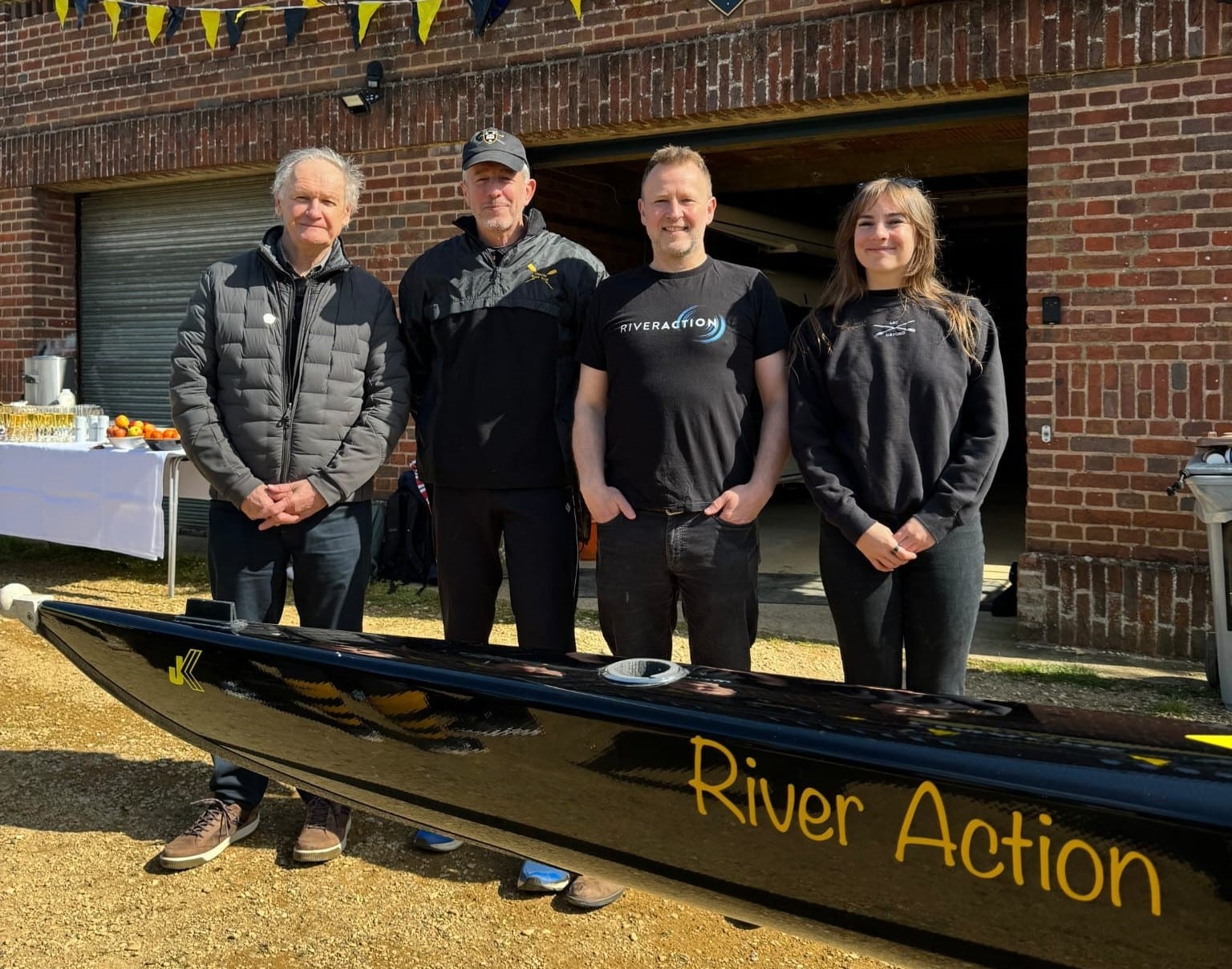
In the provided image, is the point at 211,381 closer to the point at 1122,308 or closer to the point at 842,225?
the point at 842,225

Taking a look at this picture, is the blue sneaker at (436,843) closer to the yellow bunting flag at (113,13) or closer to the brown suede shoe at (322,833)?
the brown suede shoe at (322,833)

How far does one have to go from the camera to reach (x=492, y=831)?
232cm

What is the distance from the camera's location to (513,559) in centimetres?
318

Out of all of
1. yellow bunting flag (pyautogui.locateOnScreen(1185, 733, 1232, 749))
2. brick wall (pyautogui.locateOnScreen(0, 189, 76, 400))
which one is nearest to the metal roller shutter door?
→ brick wall (pyautogui.locateOnScreen(0, 189, 76, 400))

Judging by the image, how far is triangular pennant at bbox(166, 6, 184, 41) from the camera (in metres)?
7.81

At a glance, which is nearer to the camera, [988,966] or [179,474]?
[988,966]

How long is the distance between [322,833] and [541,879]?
2.07 feet

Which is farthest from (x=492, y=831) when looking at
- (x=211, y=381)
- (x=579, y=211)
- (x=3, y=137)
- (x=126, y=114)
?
(x=3, y=137)

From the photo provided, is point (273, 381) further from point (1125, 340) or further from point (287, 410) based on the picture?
point (1125, 340)

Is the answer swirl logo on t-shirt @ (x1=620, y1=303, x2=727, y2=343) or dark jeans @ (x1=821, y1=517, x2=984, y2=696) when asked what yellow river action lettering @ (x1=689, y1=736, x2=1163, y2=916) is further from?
swirl logo on t-shirt @ (x1=620, y1=303, x2=727, y2=343)

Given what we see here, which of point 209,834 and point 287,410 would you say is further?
point 287,410

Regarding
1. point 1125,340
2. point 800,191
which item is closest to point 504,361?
point 1125,340

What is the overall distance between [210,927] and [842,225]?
2241 millimetres

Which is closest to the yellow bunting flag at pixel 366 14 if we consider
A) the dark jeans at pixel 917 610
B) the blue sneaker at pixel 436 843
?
the blue sneaker at pixel 436 843
